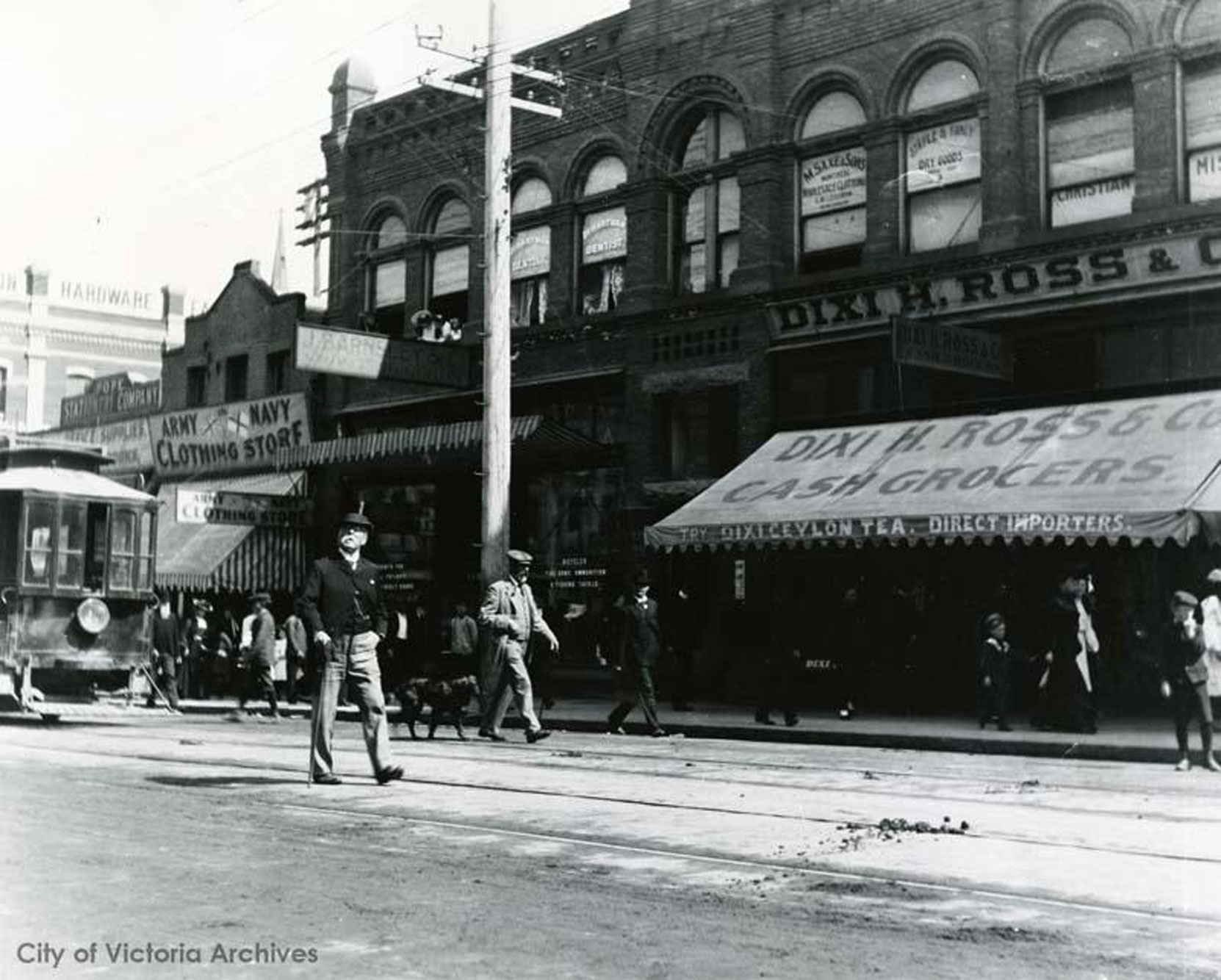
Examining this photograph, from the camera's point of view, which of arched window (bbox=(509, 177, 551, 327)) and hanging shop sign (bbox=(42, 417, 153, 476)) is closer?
arched window (bbox=(509, 177, 551, 327))

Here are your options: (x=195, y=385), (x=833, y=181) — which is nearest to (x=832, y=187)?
(x=833, y=181)

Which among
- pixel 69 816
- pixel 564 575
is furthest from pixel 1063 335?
pixel 69 816

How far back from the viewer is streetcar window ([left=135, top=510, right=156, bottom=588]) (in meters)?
18.3

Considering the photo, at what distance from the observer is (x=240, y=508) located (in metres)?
28.0

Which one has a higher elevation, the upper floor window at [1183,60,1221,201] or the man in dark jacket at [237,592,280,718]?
the upper floor window at [1183,60,1221,201]

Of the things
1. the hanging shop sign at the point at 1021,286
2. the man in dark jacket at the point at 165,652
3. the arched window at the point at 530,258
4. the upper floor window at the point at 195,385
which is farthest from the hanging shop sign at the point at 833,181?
the upper floor window at the point at 195,385

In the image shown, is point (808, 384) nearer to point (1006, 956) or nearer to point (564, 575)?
point (564, 575)

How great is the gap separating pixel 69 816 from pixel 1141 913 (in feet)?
19.7

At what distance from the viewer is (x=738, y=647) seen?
22141 millimetres

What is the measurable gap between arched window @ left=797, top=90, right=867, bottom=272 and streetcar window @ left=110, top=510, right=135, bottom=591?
10.1m

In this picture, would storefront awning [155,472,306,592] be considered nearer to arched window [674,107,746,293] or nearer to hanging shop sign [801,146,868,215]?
arched window [674,107,746,293]

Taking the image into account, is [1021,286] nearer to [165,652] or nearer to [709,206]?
[709,206]

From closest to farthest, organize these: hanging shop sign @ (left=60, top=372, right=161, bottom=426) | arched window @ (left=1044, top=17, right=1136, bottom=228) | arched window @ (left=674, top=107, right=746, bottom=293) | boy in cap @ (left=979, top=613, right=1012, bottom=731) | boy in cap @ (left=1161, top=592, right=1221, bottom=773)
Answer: boy in cap @ (left=1161, top=592, right=1221, bottom=773) < boy in cap @ (left=979, top=613, right=1012, bottom=731) < arched window @ (left=1044, top=17, right=1136, bottom=228) < arched window @ (left=674, top=107, right=746, bottom=293) < hanging shop sign @ (left=60, top=372, right=161, bottom=426)

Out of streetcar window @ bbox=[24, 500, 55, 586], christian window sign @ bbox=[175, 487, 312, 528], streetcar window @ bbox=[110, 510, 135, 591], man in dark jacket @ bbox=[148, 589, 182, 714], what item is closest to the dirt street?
streetcar window @ bbox=[24, 500, 55, 586]
